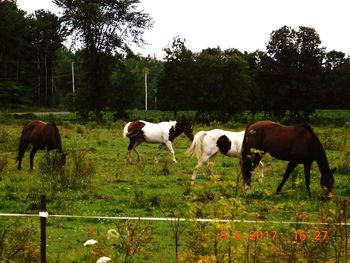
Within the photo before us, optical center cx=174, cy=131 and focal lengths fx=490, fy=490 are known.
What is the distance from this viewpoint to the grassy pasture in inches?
207

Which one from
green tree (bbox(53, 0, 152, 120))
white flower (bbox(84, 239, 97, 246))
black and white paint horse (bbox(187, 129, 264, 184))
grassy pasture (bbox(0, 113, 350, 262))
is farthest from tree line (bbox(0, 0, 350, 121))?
white flower (bbox(84, 239, 97, 246))

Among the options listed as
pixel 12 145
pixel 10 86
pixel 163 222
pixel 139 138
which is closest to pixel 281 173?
pixel 139 138

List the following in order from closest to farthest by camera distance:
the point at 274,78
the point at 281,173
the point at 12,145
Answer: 1. the point at 281,173
2. the point at 12,145
3. the point at 274,78

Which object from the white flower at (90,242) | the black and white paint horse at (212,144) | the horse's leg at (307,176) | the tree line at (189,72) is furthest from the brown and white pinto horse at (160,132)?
the tree line at (189,72)

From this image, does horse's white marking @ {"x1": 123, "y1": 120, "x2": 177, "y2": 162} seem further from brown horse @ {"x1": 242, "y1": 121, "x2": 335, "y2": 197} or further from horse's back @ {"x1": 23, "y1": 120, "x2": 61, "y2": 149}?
brown horse @ {"x1": 242, "y1": 121, "x2": 335, "y2": 197}

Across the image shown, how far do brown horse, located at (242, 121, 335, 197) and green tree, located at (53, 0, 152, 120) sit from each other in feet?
100

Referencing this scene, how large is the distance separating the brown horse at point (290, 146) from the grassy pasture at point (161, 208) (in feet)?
1.36

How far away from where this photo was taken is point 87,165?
1302 centimetres

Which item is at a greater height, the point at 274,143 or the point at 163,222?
the point at 274,143

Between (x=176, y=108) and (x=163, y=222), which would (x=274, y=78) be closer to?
(x=176, y=108)

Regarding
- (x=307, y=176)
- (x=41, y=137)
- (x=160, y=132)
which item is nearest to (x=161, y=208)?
(x=307, y=176)

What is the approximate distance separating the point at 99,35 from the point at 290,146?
3359cm

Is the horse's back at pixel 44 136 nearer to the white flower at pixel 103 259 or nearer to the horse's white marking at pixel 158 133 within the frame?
the horse's white marking at pixel 158 133

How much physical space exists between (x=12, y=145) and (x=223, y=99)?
89.4 ft
